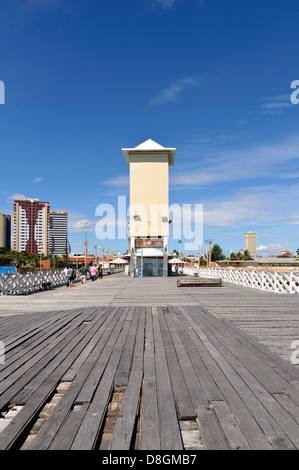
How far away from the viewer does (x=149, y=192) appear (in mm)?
36125

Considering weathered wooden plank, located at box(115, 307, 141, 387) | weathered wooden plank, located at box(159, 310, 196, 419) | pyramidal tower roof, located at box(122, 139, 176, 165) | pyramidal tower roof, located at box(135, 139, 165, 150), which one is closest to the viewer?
weathered wooden plank, located at box(159, 310, 196, 419)

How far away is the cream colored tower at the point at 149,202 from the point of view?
35.3 meters

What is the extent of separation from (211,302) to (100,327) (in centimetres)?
511

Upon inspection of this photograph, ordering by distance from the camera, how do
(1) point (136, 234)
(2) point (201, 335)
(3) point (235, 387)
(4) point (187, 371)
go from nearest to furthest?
1. (3) point (235, 387)
2. (4) point (187, 371)
3. (2) point (201, 335)
4. (1) point (136, 234)

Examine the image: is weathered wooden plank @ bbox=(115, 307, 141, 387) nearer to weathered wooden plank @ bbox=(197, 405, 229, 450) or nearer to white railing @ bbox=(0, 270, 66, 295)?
weathered wooden plank @ bbox=(197, 405, 229, 450)

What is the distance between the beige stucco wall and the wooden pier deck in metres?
29.5

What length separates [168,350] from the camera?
5012 mm

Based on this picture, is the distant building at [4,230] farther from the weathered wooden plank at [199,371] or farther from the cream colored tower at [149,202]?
the weathered wooden plank at [199,371]

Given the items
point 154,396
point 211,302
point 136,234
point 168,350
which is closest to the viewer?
point 154,396

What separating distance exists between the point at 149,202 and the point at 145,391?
1290 inches

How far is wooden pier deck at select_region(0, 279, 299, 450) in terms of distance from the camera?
8.43 feet

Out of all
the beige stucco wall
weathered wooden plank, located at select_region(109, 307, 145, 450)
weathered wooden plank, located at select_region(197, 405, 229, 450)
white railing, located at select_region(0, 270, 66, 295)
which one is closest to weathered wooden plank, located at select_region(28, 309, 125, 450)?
weathered wooden plank, located at select_region(109, 307, 145, 450)
